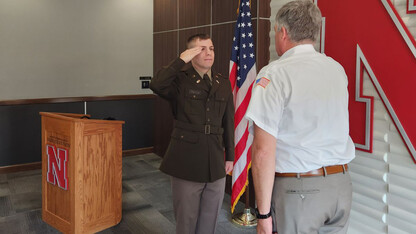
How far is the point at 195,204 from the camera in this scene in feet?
8.23

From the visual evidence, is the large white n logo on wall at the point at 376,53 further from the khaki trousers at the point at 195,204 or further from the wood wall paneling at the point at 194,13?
the wood wall paneling at the point at 194,13

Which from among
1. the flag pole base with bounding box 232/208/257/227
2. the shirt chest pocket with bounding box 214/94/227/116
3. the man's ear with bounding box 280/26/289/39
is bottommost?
the flag pole base with bounding box 232/208/257/227

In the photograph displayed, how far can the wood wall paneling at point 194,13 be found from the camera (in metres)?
4.52

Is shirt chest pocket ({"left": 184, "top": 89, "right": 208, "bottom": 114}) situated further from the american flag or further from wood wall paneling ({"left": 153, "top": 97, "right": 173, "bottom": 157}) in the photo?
wood wall paneling ({"left": 153, "top": 97, "right": 173, "bottom": 157})

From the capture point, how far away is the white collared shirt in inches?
56.8

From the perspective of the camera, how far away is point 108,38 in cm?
573

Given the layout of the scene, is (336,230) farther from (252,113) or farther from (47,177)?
(47,177)

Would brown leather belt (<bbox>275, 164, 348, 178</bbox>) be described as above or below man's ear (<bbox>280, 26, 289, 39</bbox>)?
below

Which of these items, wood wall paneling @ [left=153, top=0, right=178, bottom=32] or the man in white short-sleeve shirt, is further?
wood wall paneling @ [left=153, top=0, right=178, bottom=32]

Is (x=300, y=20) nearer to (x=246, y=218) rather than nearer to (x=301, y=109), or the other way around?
(x=301, y=109)

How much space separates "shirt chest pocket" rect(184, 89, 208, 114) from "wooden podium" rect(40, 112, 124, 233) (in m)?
1.04

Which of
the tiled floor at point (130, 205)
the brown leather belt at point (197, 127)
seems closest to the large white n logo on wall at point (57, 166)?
the tiled floor at point (130, 205)

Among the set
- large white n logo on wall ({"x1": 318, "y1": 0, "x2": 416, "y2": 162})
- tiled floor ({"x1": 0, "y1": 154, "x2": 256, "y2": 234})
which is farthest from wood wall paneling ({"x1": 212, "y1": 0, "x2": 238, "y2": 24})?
tiled floor ({"x1": 0, "y1": 154, "x2": 256, "y2": 234})

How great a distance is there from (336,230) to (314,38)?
0.80 m
